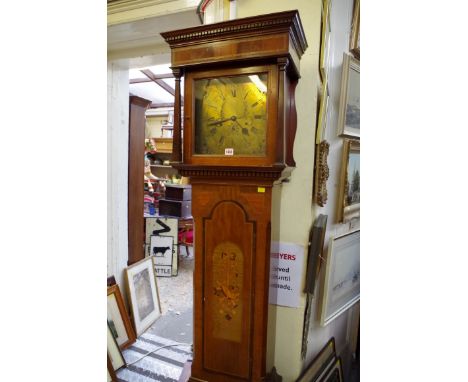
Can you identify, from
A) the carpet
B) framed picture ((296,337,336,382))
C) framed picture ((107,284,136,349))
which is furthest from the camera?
framed picture ((107,284,136,349))

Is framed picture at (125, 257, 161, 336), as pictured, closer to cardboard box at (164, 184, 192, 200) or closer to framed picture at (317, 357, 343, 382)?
framed picture at (317, 357, 343, 382)

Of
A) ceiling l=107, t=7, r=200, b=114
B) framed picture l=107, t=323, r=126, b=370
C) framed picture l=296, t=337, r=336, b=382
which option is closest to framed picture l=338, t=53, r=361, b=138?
ceiling l=107, t=7, r=200, b=114

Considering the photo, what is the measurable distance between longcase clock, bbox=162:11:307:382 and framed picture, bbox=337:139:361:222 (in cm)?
63

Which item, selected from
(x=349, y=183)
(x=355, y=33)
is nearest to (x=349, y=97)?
(x=355, y=33)

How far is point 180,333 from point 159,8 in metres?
2.12

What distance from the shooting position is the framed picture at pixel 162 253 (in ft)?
10.3

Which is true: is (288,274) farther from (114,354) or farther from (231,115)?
(114,354)

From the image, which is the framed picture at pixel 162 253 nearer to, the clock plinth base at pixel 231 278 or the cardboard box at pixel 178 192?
the cardboard box at pixel 178 192

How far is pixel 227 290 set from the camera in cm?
101

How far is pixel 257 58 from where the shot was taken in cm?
87

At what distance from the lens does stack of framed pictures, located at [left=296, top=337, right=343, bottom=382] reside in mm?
1222

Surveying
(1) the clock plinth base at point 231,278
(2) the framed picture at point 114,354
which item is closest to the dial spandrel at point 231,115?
(1) the clock plinth base at point 231,278

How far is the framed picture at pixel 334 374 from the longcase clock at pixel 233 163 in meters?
0.49

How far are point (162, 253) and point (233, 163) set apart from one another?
2527 mm
